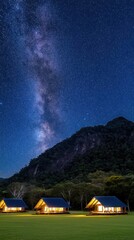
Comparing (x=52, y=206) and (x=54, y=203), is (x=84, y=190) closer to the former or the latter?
(x=54, y=203)

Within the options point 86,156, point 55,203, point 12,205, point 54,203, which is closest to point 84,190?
point 55,203

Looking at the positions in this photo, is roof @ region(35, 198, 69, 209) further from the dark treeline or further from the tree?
the tree

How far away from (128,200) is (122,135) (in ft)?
214

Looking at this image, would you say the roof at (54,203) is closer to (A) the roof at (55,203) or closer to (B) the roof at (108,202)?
(A) the roof at (55,203)

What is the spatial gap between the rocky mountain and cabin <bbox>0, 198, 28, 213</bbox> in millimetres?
31067

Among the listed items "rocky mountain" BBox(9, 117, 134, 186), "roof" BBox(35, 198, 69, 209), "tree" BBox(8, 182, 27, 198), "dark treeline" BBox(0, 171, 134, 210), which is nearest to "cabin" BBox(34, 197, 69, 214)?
"roof" BBox(35, 198, 69, 209)

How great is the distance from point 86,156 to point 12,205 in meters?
61.8

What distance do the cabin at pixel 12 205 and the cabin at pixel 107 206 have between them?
1907 cm

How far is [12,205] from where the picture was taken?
78875 mm

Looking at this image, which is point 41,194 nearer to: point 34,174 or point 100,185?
point 100,185

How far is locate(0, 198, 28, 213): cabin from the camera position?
79156 mm

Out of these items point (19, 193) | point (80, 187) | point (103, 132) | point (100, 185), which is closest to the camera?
point (80, 187)

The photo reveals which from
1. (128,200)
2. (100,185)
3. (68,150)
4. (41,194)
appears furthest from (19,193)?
(68,150)

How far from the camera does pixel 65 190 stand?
9031cm
